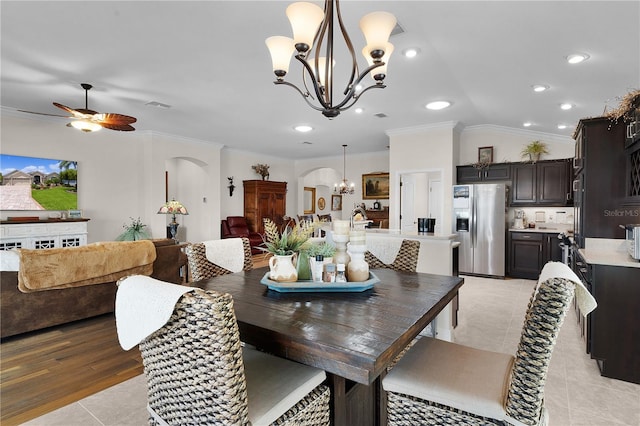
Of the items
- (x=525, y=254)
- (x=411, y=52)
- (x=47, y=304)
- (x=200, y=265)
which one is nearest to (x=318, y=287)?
(x=200, y=265)

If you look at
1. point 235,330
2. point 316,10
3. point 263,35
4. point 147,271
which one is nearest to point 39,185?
point 147,271

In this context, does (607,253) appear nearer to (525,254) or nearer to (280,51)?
(525,254)

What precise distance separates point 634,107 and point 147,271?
190 inches

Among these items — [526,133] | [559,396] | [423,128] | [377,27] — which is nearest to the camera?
[377,27]

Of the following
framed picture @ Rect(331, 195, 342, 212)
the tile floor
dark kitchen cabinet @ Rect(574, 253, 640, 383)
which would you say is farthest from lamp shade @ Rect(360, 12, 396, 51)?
framed picture @ Rect(331, 195, 342, 212)

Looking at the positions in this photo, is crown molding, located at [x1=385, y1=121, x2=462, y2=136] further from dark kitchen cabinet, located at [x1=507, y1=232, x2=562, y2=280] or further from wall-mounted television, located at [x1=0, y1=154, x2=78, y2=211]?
wall-mounted television, located at [x1=0, y1=154, x2=78, y2=211]

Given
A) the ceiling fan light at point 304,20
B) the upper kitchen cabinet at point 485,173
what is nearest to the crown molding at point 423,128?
the upper kitchen cabinet at point 485,173

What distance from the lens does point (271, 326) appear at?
1.29 meters

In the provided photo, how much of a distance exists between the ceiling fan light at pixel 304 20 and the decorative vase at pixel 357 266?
1.14 m

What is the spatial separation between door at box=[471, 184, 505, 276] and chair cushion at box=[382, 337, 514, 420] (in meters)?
4.73

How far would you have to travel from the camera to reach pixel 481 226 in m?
5.84

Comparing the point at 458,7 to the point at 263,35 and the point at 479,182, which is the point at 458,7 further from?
the point at 479,182

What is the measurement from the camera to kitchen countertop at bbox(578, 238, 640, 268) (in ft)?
7.97

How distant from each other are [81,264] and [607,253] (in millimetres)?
4888
